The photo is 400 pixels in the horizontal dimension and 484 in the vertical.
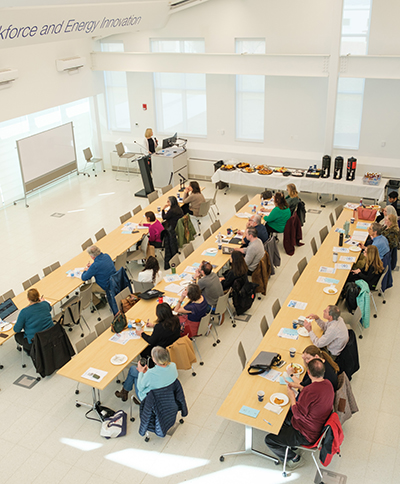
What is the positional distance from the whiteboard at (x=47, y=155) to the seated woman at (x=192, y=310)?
317 inches

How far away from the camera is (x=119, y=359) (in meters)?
6.62

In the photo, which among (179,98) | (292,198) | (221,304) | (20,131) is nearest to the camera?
(221,304)

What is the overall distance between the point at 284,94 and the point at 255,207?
14.1 feet

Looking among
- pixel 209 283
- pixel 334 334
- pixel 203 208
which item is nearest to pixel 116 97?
pixel 203 208

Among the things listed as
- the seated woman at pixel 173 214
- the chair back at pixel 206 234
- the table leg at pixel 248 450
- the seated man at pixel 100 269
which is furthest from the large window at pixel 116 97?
the table leg at pixel 248 450

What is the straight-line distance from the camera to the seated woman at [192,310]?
7.35m

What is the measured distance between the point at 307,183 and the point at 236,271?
18.2ft

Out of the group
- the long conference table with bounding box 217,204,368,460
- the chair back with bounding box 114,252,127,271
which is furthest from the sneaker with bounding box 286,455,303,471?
the chair back with bounding box 114,252,127,271

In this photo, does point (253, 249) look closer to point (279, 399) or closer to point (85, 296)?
point (85, 296)

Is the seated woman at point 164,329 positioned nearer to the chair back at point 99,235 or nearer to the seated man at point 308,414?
the seated man at point 308,414

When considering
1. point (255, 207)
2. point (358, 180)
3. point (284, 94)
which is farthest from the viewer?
point (284, 94)

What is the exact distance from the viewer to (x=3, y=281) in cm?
1021

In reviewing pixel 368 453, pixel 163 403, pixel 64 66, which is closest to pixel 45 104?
pixel 64 66

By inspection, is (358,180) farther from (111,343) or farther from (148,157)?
(111,343)
